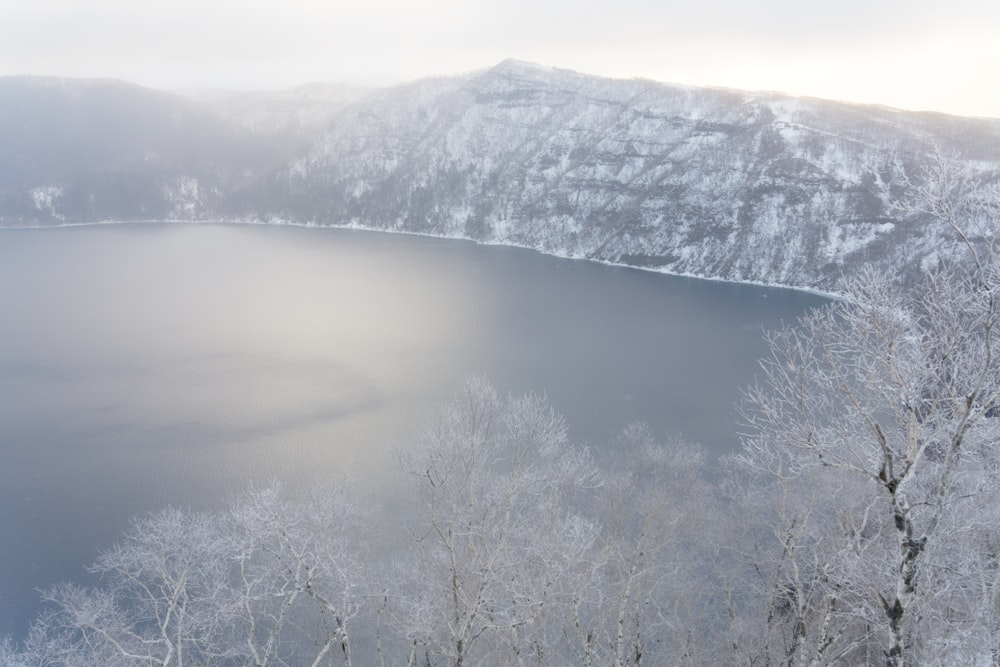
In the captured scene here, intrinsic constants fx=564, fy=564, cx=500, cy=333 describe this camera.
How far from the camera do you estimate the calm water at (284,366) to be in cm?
2247

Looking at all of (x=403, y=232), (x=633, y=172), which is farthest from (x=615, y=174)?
(x=403, y=232)

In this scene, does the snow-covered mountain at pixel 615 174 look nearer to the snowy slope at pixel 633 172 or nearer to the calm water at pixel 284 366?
the snowy slope at pixel 633 172

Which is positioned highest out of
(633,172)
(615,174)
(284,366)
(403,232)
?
(633,172)

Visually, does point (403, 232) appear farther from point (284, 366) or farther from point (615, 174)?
point (284, 366)

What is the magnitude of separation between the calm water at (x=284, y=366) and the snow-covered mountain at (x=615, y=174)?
10.8 metres

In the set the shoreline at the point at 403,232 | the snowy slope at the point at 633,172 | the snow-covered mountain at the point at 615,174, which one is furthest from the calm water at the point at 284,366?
the snow-covered mountain at the point at 615,174

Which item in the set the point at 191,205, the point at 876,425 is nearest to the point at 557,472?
the point at 876,425

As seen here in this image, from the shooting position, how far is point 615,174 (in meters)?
86.1

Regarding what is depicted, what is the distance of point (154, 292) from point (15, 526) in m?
40.4

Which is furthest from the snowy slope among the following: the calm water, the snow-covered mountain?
the calm water

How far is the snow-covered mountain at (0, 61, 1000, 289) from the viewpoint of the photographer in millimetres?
65750

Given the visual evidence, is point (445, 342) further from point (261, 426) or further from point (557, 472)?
point (557, 472)

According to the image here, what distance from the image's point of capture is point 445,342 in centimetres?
3991

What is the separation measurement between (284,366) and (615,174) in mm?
64881
